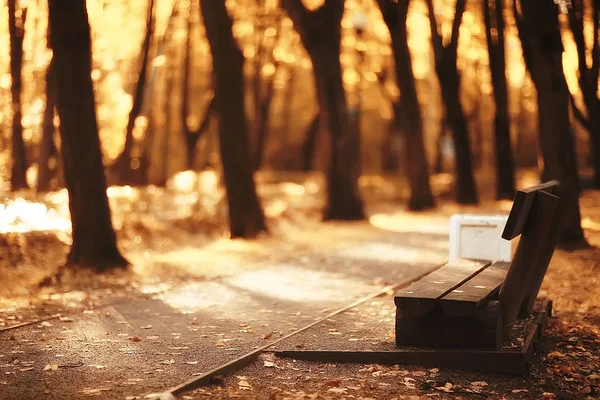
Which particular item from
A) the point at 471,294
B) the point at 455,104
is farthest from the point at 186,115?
the point at 471,294

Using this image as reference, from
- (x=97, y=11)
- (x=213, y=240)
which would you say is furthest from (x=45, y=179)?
A: (x=213, y=240)

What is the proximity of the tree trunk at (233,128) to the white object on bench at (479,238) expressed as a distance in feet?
26.9

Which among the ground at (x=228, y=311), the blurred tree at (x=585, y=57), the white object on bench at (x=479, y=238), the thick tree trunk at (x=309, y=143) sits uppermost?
the blurred tree at (x=585, y=57)

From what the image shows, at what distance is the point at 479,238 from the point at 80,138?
236 inches

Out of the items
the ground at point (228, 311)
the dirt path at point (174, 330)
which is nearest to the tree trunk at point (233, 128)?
the ground at point (228, 311)

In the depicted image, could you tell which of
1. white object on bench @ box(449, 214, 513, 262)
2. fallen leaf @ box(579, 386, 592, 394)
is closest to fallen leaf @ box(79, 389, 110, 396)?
fallen leaf @ box(579, 386, 592, 394)

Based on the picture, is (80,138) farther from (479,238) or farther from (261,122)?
(261,122)

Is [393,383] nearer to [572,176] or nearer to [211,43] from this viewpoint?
[572,176]

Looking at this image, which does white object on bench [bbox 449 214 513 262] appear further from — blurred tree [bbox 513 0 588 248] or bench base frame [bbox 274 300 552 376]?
blurred tree [bbox 513 0 588 248]

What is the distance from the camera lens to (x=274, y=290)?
1086 cm

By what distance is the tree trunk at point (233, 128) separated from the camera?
56.0ft

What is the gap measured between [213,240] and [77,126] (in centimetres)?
587

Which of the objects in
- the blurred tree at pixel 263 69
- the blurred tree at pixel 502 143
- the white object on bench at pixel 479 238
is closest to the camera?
the white object on bench at pixel 479 238

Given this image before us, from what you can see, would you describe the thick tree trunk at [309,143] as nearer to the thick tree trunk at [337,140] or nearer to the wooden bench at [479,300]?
the thick tree trunk at [337,140]
